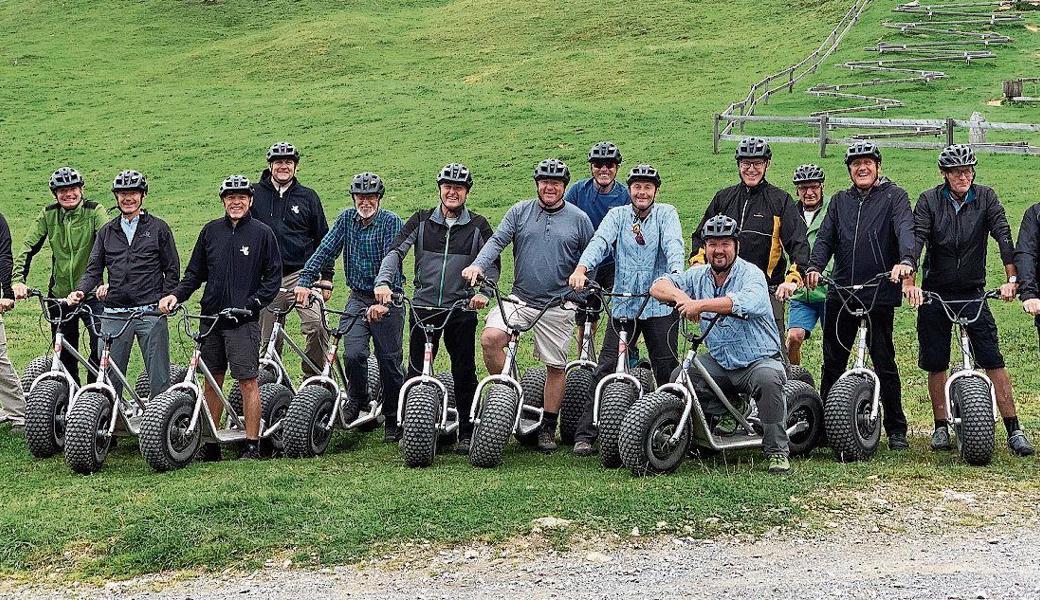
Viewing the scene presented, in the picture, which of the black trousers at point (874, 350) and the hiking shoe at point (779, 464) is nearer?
the hiking shoe at point (779, 464)

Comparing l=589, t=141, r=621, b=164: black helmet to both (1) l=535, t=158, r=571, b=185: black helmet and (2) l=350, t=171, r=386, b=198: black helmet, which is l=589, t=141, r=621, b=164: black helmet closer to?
(1) l=535, t=158, r=571, b=185: black helmet

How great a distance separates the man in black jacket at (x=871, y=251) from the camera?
10078 mm

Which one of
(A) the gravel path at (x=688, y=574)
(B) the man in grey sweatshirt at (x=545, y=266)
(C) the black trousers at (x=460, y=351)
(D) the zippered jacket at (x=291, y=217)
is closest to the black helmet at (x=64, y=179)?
(D) the zippered jacket at (x=291, y=217)

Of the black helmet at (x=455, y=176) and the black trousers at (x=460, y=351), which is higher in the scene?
the black helmet at (x=455, y=176)

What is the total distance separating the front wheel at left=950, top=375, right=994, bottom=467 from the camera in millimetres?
9336

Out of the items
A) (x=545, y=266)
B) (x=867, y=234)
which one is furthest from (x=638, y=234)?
(x=867, y=234)

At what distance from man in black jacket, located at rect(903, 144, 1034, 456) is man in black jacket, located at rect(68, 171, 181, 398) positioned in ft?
20.7

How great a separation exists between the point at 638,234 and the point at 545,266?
839mm

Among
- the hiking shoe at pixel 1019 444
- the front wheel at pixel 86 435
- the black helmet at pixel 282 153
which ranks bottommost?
the hiking shoe at pixel 1019 444

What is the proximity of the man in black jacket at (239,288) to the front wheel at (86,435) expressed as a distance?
0.86m

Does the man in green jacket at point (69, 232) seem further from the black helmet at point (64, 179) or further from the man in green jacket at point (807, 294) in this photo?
the man in green jacket at point (807, 294)

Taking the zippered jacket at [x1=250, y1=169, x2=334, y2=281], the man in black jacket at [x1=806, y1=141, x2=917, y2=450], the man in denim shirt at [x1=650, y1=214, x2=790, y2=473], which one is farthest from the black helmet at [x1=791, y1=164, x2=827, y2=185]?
the zippered jacket at [x1=250, y1=169, x2=334, y2=281]

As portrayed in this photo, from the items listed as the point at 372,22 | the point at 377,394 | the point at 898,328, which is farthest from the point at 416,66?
the point at 377,394

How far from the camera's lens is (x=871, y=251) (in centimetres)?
1013
